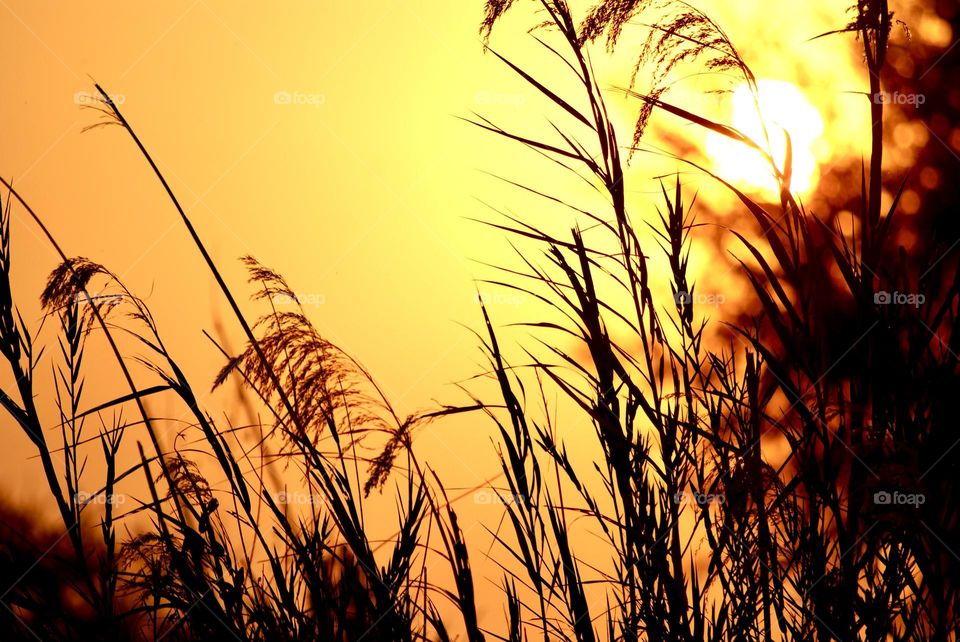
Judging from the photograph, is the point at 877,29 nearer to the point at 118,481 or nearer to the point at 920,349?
the point at 920,349

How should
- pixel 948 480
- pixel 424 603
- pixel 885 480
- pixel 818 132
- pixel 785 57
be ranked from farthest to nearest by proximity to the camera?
1. pixel 785 57
2. pixel 818 132
3. pixel 424 603
4. pixel 948 480
5. pixel 885 480

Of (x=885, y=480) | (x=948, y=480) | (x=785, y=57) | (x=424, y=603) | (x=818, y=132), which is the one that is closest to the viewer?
(x=885, y=480)

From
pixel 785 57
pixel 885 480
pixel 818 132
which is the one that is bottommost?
pixel 885 480

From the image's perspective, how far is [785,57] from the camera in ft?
13.6

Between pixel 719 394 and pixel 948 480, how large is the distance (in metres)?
0.35

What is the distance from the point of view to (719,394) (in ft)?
4.06

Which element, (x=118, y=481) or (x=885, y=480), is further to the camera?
(x=118, y=481)

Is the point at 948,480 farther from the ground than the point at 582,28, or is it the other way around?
the point at 582,28

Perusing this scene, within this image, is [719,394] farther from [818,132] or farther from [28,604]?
[818,132]

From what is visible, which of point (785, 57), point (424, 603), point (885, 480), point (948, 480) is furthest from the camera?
point (785, 57)

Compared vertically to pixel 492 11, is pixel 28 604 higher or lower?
lower

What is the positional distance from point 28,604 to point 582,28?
4.23 feet

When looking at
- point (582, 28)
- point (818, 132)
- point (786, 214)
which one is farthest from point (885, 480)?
point (818, 132)

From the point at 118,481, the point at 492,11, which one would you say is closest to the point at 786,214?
the point at 492,11
